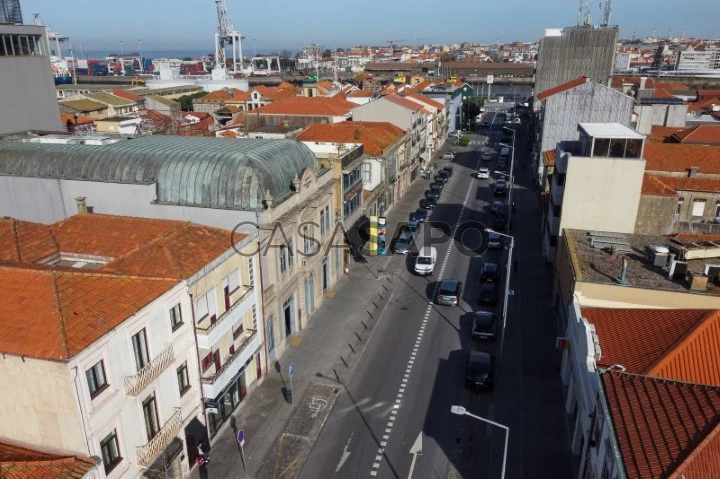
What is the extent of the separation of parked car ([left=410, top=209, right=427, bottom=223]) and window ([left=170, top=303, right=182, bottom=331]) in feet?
144

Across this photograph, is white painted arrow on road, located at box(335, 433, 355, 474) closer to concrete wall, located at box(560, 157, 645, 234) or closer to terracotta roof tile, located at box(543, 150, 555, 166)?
concrete wall, located at box(560, 157, 645, 234)

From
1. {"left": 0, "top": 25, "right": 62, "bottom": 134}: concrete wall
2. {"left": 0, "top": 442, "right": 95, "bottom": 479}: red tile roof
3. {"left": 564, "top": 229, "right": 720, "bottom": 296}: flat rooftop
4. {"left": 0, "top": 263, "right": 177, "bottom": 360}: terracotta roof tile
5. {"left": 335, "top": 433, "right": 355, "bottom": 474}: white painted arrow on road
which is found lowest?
{"left": 335, "top": 433, "right": 355, "bottom": 474}: white painted arrow on road

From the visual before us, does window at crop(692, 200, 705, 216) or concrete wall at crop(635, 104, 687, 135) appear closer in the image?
window at crop(692, 200, 705, 216)

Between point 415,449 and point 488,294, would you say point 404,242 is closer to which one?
point 488,294

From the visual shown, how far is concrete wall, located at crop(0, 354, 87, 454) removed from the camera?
2042cm

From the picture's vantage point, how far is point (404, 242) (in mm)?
59438

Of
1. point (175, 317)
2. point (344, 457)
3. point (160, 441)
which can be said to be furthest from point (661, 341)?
point (160, 441)

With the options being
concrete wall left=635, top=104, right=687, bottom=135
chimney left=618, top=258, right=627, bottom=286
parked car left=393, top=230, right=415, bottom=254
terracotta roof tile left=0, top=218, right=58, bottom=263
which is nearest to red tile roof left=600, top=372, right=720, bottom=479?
chimney left=618, top=258, right=627, bottom=286

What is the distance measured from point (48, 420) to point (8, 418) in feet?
6.69

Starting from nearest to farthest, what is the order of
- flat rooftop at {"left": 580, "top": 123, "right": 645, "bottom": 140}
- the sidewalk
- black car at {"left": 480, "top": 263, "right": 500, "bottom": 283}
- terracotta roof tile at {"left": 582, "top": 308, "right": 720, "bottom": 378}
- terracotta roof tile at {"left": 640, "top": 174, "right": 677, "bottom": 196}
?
terracotta roof tile at {"left": 582, "top": 308, "right": 720, "bottom": 378}, the sidewalk, flat rooftop at {"left": 580, "top": 123, "right": 645, "bottom": 140}, terracotta roof tile at {"left": 640, "top": 174, "right": 677, "bottom": 196}, black car at {"left": 480, "top": 263, "right": 500, "bottom": 283}

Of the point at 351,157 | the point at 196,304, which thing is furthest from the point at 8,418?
the point at 351,157

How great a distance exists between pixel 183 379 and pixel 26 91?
1459 inches

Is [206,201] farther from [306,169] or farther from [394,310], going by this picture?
[394,310]

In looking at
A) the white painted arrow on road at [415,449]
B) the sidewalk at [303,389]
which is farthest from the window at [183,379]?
the white painted arrow on road at [415,449]
